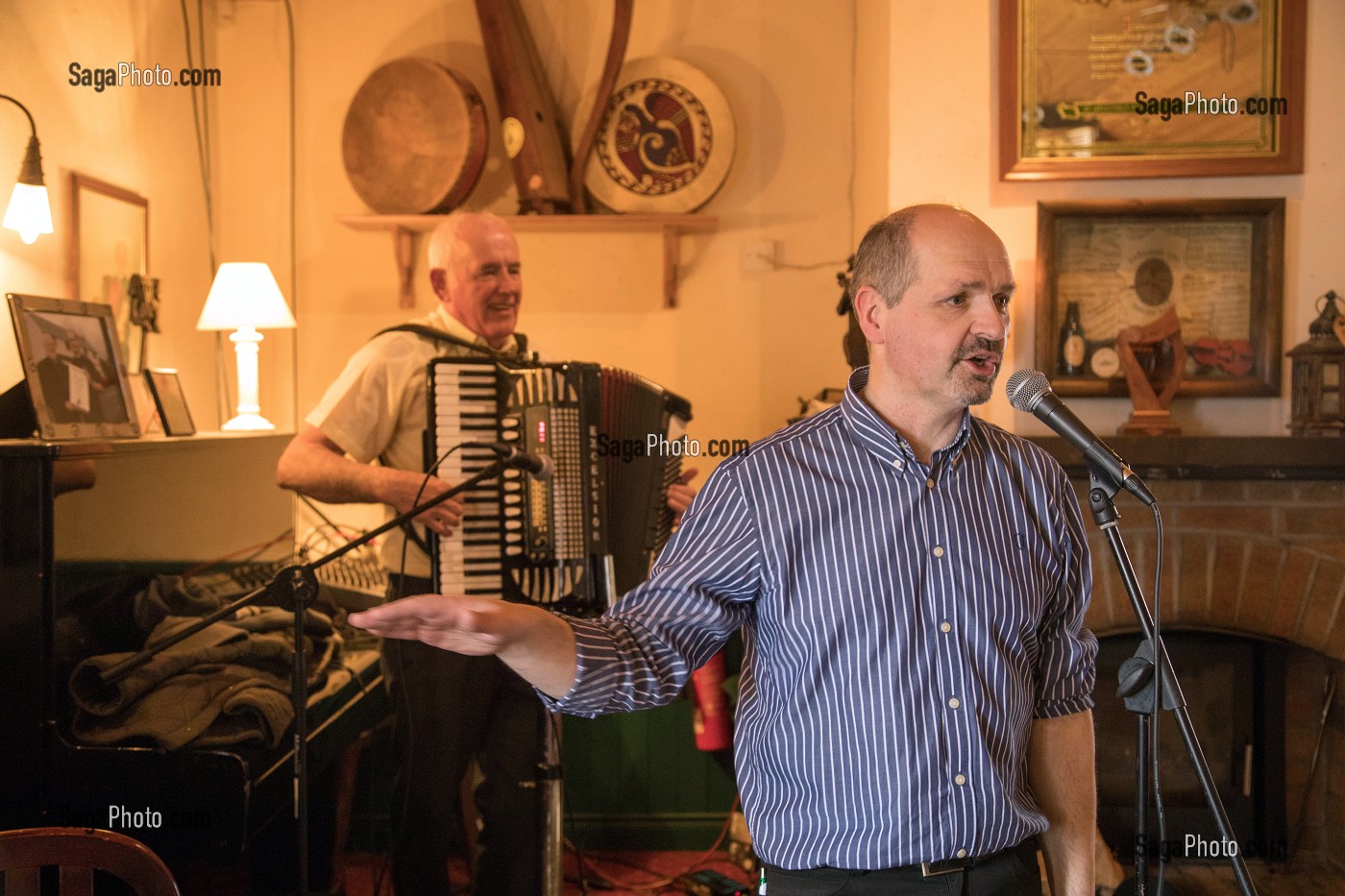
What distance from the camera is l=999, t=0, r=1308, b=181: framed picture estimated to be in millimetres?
2729

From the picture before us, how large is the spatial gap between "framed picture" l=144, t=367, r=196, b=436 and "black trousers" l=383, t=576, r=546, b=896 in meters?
0.91

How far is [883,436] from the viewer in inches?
54.2

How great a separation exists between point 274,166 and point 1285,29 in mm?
3090

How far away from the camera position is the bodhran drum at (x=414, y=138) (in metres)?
3.50

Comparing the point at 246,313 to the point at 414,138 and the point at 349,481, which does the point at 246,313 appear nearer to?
the point at 414,138

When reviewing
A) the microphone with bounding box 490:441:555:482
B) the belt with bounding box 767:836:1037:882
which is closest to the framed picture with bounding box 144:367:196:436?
the microphone with bounding box 490:441:555:482

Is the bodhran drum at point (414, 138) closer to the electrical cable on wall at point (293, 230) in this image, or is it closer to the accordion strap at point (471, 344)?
the electrical cable on wall at point (293, 230)

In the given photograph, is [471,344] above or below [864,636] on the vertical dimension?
above

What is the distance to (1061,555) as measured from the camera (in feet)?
4.73

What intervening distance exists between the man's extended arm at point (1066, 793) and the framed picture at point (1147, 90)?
5.66 ft

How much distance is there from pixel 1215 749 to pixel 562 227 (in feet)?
8.20

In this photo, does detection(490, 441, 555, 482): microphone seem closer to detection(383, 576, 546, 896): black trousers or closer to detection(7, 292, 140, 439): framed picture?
detection(383, 576, 546, 896): black trousers

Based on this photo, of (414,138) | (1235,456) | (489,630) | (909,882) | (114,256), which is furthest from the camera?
(414,138)

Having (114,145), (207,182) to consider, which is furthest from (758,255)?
(114,145)
